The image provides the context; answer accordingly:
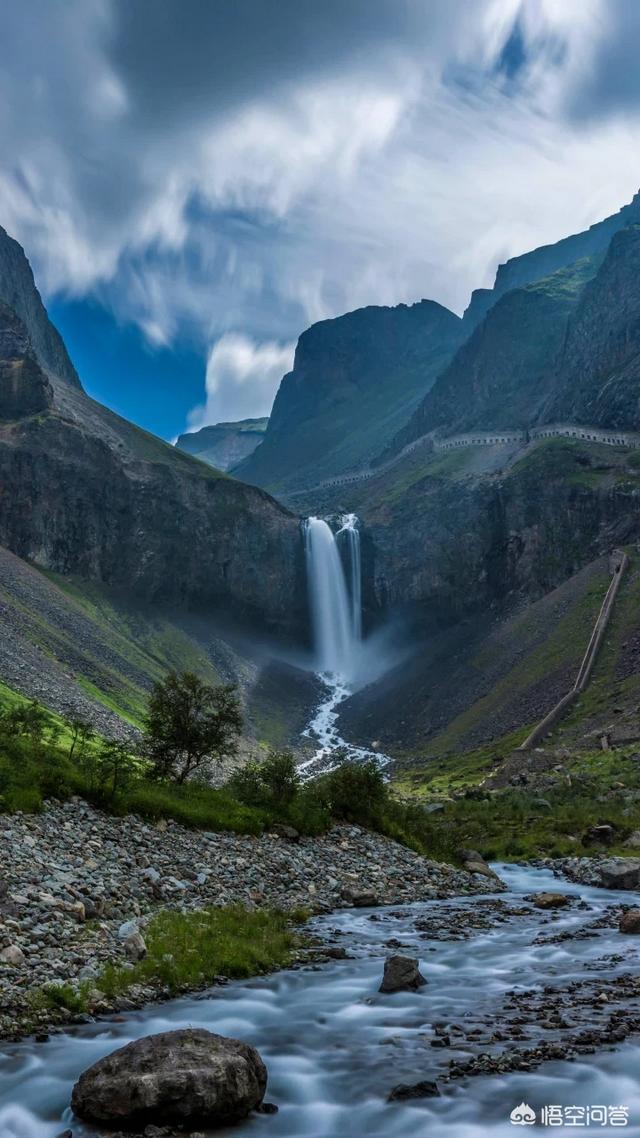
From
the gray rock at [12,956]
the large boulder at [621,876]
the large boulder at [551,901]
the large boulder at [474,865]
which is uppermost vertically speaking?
the large boulder at [474,865]

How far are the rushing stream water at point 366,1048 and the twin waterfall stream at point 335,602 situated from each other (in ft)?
361

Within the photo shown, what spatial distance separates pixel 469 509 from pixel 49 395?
83.3 metres

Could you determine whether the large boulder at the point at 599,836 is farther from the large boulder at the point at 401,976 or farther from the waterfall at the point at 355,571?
the waterfall at the point at 355,571

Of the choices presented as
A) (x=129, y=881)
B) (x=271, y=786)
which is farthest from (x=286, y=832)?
(x=129, y=881)

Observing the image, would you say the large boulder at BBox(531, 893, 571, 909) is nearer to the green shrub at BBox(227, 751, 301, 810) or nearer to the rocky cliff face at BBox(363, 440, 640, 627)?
the green shrub at BBox(227, 751, 301, 810)

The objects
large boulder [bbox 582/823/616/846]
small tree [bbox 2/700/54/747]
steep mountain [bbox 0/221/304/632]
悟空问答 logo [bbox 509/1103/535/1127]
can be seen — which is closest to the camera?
悟空问答 logo [bbox 509/1103/535/1127]

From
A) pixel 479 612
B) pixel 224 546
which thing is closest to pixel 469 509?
pixel 479 612

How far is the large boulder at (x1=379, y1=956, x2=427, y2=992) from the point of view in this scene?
15.7 m

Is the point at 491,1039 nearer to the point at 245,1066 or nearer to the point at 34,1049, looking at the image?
the point at 245,1066

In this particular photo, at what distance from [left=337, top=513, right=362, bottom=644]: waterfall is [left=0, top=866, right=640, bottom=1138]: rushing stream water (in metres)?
134

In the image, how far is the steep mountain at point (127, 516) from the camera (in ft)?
430

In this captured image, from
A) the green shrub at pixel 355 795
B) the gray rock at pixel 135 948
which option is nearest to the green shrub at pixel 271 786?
the green shrub at pixel 355 795

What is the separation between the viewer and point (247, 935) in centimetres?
1812

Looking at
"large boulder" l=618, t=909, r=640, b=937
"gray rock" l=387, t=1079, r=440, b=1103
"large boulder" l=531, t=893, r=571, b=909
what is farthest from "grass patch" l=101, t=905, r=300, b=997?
"large boulder" l=531, t=893, r=571, b=909
